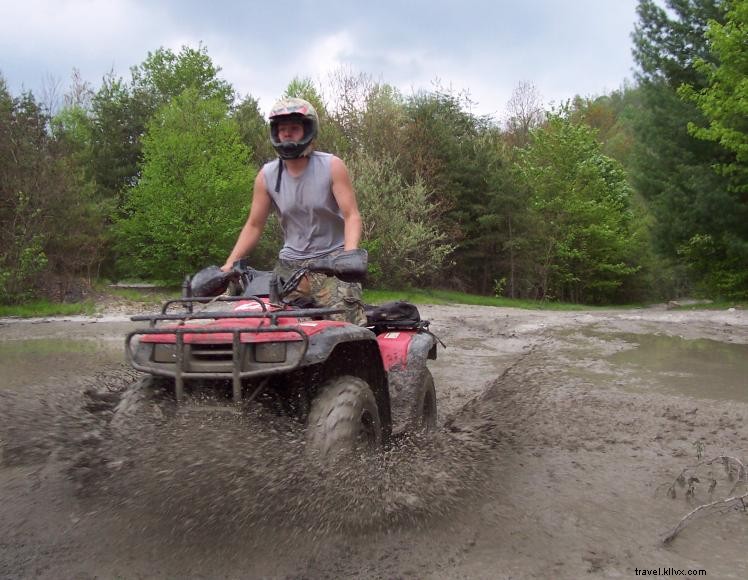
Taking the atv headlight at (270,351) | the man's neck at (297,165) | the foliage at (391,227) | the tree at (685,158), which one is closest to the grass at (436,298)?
the foliage at (391,227)

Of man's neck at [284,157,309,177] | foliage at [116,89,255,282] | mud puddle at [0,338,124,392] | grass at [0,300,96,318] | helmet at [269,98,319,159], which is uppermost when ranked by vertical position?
foliage at [116,89,255,282]

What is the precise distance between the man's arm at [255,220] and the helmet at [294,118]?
0.33 meters

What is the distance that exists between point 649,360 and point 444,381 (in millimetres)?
3471

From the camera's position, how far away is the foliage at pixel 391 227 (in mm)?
29328

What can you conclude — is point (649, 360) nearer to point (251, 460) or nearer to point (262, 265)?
point (251, 460)

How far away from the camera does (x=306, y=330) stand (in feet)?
10.8

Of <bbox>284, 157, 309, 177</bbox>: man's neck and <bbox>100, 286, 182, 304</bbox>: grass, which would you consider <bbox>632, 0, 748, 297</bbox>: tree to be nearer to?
<bbox>100, 286, 182, 304</bbox>: grass

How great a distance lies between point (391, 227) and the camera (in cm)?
2959

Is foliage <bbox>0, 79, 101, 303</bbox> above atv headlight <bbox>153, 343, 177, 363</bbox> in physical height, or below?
above

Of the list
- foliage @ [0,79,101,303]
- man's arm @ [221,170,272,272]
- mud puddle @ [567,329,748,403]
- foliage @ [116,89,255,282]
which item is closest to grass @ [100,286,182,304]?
foliage @ [116,89,255,282]

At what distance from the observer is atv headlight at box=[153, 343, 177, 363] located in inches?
130

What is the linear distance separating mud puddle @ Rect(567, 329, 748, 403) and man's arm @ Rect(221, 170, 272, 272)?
5016mm

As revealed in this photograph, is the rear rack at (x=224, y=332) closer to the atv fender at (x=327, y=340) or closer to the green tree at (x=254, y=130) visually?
the atv fender at (x=327, y=340)

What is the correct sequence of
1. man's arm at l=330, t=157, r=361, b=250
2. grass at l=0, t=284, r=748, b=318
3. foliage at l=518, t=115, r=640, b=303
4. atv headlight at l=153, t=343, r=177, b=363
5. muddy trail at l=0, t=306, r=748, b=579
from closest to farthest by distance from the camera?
muddy trail at l=0, t=306, r=748, b=579 → atv headlight at l=153, t=343, r=177, b=363 → man's arm at l=330, t=157, r=361, b=250 → grass at l=0, t=284, r=748, b=318 → foliage at l=518, t=115, r=640, b=303
